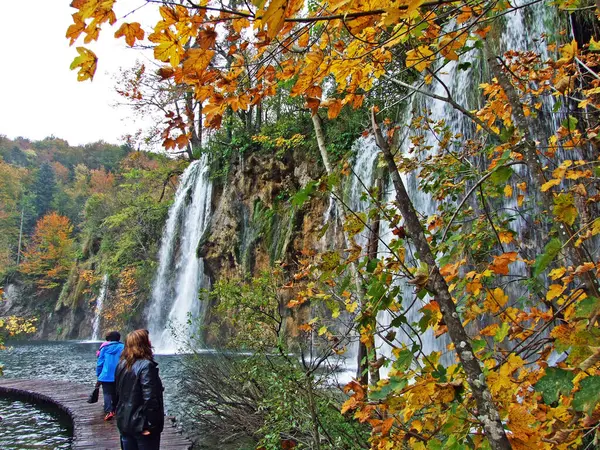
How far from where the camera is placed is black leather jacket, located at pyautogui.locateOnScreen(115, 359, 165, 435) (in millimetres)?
3588

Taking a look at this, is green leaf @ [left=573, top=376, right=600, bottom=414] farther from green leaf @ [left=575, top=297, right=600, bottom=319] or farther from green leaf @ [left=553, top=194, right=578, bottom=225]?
green leaf @ [left=553, top=194, right=578, bottom=225]

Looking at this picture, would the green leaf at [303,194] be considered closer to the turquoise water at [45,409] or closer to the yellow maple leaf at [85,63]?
the yellow maple leaf at [85,63]

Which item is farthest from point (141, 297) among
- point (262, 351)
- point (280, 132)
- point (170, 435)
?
point (262, 351)

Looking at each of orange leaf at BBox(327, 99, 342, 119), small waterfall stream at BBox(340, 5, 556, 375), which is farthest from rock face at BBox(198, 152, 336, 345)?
orange leaf at BBox(327, 99, 342, 119)

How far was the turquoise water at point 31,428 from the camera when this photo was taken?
628 centimetres

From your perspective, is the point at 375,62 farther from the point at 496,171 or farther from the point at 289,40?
the point at 496,171

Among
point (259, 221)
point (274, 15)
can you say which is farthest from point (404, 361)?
point (259, 221)

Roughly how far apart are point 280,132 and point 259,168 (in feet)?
6.65

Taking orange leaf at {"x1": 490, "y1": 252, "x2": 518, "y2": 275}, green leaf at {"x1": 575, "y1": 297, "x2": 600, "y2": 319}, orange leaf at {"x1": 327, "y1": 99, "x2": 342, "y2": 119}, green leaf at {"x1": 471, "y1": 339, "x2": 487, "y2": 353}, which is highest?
orange leaf at {"x1": 327, "y1": 99, "x2": 342, "y2": 119}

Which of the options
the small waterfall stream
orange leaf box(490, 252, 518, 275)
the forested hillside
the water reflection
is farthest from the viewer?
the forested hillside

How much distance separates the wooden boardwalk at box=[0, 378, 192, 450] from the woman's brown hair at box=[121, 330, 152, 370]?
2.00 meters

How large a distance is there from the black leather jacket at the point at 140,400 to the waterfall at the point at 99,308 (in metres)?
22.7

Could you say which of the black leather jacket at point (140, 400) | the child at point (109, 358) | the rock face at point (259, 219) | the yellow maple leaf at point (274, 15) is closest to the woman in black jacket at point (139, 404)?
the black leather jacket at point (140, 400)

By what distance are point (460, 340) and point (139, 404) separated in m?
3.10
